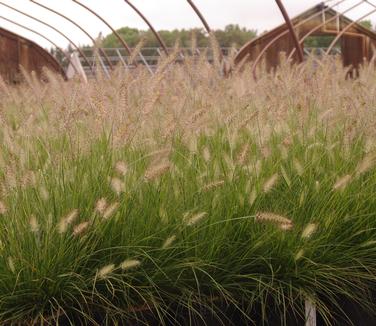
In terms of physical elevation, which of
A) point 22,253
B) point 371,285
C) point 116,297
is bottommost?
point 371,285

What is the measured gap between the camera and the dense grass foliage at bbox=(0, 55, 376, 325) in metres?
2.44

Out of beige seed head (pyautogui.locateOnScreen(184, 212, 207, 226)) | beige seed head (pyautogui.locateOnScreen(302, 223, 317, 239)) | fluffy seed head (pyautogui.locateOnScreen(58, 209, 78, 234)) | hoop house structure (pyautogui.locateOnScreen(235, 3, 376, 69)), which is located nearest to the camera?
fluffy seed head (pyautogui.locateOnScreen(58, 209, 78, 234))

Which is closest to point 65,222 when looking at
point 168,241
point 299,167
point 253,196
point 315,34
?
point 168,241

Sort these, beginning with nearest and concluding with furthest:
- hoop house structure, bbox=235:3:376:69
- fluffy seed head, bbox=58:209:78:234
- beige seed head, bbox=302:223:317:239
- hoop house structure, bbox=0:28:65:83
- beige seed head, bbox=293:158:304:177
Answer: fluffy seed head, bbox=58:209:78:234, beige seed head, bbox=302:223:317:239, beige seed head, bbox=293:158:304:177, hoop house structure, bbox=235:3:376:69, hoop house structure, bbox=0:28:65:83

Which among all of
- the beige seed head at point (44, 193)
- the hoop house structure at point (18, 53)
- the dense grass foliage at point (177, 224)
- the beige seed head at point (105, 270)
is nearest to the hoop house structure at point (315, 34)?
the hoop house structure at point (18, 53)

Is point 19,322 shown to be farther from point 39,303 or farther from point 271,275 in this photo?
point 271,275

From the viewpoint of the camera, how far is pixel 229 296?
107 inches

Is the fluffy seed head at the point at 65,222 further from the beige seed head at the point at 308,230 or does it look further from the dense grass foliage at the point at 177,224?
the beige seed head at the point at 308,230

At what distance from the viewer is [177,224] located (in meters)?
2.60

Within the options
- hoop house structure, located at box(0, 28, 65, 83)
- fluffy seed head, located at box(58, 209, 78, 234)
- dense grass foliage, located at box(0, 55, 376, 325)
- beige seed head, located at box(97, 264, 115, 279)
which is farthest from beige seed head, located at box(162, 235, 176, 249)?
hoop house structure, located at box(0, 28, 65, 83)

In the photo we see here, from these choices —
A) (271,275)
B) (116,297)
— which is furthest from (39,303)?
(271,275)

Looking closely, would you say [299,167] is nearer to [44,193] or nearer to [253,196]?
[253,196]

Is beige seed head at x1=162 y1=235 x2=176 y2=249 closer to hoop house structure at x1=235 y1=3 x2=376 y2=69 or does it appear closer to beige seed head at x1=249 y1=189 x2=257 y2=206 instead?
beige seed head at x1=249 y1=189 x2=257 y2=206

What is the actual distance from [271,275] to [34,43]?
515 inches
